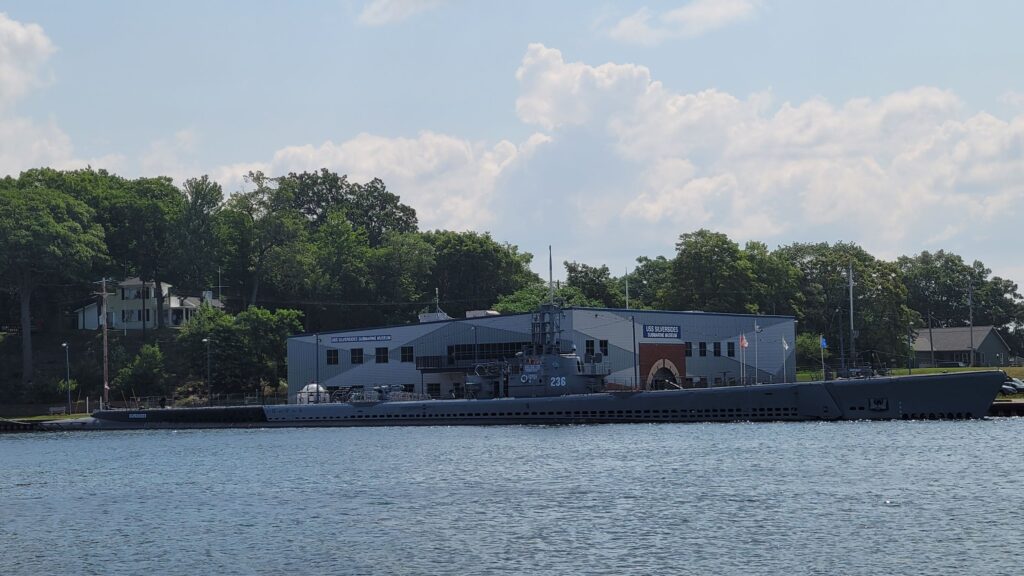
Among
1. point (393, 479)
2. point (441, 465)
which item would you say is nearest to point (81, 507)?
point (393, 479)

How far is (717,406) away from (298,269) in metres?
80.9

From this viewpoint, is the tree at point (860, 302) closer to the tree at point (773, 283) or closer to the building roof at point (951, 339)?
the tree at point (773, 283)

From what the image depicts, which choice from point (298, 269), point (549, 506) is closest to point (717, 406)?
point (549, 506)

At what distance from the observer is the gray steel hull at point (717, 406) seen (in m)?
70.9

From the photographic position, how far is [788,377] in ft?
351

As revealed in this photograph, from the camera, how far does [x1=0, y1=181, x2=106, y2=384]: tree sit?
409ft

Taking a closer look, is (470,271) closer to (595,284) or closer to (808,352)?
(595,284)

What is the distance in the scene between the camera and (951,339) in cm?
16700

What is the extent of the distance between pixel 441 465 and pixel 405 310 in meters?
98.0

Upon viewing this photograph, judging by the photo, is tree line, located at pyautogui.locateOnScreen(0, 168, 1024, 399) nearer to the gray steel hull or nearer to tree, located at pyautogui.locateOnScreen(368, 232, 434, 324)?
tree, located at pyautogui.locateOnScreen(368, 232, 434, 324)

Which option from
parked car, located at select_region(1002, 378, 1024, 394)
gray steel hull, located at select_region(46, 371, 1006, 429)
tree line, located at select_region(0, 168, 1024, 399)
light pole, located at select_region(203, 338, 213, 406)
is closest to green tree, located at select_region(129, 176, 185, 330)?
tree line, located at select_region(0, 168, 1024, 399)

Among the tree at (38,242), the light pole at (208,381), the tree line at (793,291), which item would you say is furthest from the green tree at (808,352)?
the tree at (38,242)

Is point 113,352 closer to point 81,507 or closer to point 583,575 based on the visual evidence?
point 81,507

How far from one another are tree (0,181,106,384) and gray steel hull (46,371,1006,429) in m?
48.9
